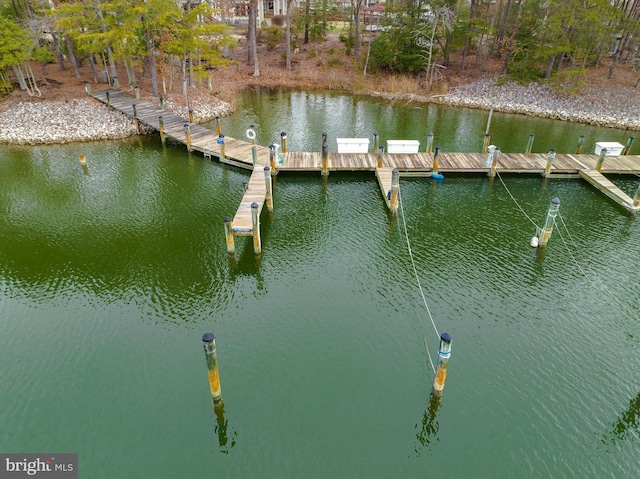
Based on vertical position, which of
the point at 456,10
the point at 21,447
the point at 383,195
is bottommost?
the point at 21,447

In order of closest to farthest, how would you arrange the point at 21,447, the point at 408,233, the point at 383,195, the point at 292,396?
1. the point at 21,447
2. the point at 292,396
3. the point at 408,233
4. the point at 383,195

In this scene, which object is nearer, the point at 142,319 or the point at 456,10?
the point at 142,319

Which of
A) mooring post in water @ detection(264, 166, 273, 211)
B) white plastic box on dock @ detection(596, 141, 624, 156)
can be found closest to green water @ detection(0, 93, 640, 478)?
mooring post in water @ detection(264, 166, 273, 211)

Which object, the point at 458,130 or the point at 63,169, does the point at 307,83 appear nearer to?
the point at 458,130

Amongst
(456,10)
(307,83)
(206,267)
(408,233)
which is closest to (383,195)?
(408,233)

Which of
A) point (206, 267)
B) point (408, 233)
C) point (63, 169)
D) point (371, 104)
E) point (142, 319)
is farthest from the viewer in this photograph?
point (371, 104)

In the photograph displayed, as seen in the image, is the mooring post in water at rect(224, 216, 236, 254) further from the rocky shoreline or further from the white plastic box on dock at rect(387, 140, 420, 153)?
the rocky shoreline

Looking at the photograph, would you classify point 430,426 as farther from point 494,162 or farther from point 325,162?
point 494,162

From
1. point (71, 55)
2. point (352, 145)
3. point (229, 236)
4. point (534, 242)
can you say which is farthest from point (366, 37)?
point (229, 236)

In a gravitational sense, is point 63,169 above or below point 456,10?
below
